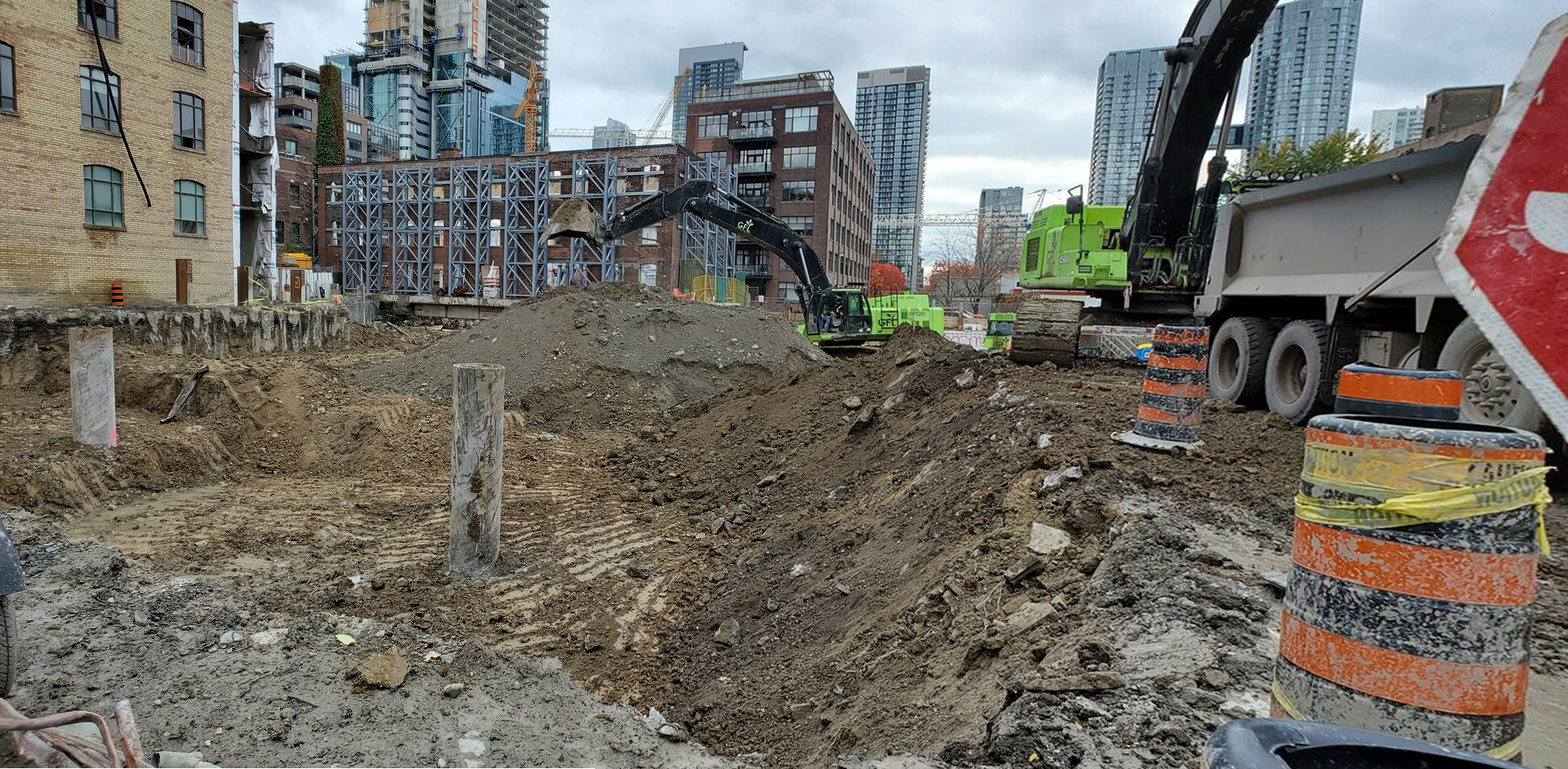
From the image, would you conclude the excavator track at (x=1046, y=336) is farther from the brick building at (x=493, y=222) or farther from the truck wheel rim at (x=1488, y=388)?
the brick building at (x=493, y=222)

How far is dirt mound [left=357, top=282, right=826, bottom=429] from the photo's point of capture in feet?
43.7

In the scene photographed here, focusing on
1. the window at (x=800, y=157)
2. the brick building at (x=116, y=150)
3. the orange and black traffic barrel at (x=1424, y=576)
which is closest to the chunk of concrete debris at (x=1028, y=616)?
the orange and black traffic barrel at (x=1424, y=576)

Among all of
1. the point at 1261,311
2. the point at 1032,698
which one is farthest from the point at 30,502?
the point at 1261,311

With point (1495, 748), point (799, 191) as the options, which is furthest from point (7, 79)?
point (799, 191)

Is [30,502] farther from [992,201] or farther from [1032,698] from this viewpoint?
[992,201]

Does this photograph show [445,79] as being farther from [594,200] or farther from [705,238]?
[705,238]

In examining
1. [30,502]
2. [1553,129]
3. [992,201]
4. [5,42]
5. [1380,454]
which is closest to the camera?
[1553,129]

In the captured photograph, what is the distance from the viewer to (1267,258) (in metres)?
8.27

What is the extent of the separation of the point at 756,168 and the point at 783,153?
2.53 metres

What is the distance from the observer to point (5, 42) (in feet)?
63.6

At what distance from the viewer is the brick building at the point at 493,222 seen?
4478 centimetres

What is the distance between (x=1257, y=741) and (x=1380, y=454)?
98 centimetres

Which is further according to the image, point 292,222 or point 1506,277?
point 292,222

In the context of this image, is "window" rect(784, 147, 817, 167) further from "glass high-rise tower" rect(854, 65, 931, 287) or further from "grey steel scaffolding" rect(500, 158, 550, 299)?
"glass high-rise tower" rect(854, 65, 931, 287)
